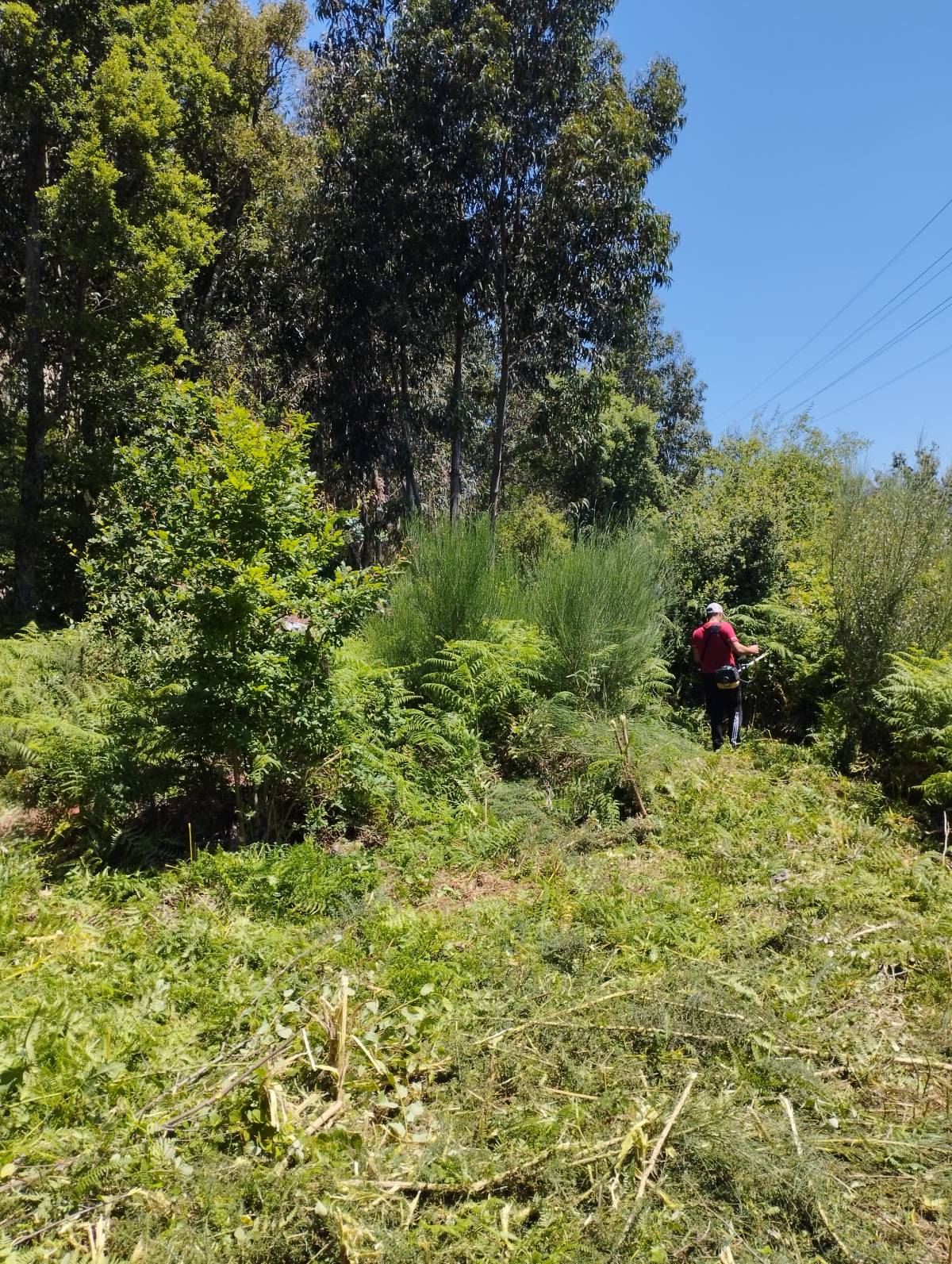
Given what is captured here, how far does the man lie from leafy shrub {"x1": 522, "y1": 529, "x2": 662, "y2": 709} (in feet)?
1.47

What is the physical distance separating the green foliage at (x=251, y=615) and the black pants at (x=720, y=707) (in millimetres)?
3938

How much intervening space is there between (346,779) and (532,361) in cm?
972

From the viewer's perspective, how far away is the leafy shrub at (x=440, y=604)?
21.8ft

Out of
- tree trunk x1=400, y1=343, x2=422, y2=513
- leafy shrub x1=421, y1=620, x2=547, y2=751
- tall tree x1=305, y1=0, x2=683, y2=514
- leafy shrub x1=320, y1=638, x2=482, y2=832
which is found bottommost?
leafy shrub x1=320, y1=638, x2=482, y2=832

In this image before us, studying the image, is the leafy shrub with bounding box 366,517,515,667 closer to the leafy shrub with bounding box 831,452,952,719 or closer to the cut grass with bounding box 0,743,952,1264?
the cut grass with bounding box 0,743,952,1264

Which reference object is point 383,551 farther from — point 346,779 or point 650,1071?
point 650,1071

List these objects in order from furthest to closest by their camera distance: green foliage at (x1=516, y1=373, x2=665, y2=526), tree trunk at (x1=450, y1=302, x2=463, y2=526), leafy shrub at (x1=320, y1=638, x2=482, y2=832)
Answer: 1. green foliage at (x1=516, y1=373, x2=665, y2=526)
2. tree trunk at (x1=450, y1=302, x2=463, y2=526)
3. leafy shrub at (x1=320, y1=638, x2=482, y2=832)

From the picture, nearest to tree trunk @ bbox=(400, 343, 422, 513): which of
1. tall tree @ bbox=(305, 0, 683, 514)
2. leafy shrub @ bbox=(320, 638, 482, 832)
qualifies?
tall tree @ bbox=(305, 0, 683, 514)

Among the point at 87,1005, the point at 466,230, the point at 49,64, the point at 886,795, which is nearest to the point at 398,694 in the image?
the point at 87,1005

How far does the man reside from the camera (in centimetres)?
718

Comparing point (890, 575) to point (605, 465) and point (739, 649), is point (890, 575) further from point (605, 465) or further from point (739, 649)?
point (605, 465)

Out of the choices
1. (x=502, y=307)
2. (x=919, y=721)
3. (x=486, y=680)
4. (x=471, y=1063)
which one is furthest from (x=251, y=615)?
(x=502, y=307)

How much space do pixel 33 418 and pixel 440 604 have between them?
8012 mm

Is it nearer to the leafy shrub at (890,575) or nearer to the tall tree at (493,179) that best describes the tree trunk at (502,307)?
the tall tree at (493,179)
